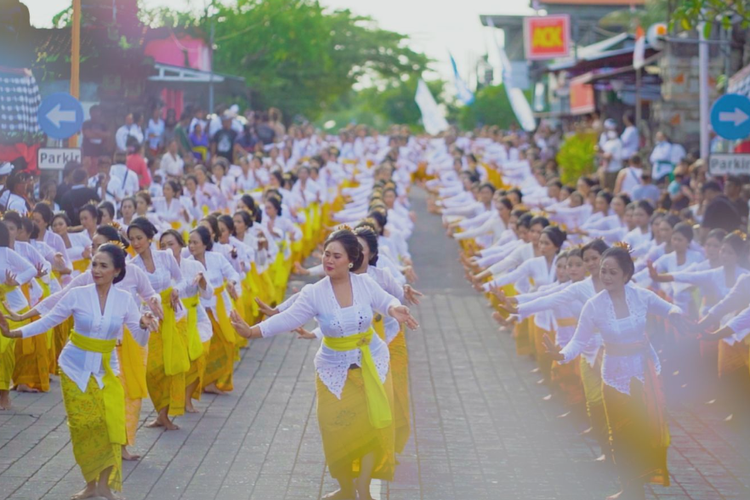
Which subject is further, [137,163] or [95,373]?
[137,163]

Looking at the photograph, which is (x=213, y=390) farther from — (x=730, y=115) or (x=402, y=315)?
(x=730, y=115)

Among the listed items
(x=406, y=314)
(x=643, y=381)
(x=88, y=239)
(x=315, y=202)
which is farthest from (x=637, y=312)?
(x=315, y=202)

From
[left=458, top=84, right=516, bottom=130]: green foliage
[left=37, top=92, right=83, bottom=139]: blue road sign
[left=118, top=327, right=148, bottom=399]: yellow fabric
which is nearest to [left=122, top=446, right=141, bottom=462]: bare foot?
[left=118, top=327, right=148, bottom=399]: yellow fabric

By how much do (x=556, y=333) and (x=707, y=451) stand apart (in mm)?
2236

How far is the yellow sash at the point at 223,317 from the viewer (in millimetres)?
11065

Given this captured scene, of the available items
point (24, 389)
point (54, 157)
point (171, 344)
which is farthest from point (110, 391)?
point (54, 157)

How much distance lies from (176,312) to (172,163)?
10934 millimetres

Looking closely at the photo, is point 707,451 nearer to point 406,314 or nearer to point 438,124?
point 406,314

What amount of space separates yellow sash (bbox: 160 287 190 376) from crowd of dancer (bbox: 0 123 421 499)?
11 mm

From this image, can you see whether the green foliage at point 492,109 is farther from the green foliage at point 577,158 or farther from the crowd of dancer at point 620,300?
the crowd of dancer at point 620,300

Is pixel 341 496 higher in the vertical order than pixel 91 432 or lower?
lower

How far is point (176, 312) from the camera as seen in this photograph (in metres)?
9.97

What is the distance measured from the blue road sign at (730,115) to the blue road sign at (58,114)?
23.2 feet

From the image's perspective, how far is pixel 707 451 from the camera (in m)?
9.13
